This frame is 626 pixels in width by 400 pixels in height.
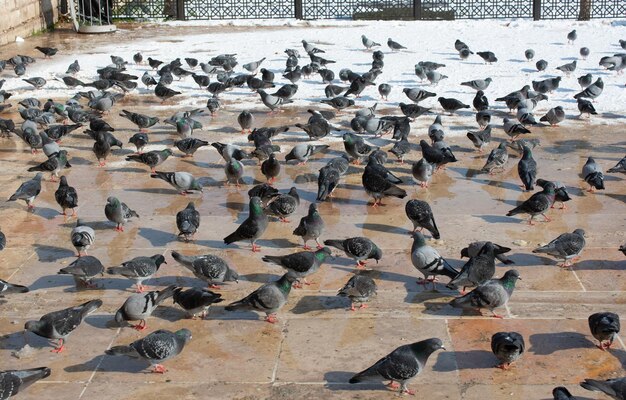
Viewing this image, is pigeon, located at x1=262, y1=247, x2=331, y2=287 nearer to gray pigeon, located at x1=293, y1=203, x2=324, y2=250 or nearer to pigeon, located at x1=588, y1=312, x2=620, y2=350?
Result: gray pigeon, located at x1=293, y1=203, x2=324, y2=250

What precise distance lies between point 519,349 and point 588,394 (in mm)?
576

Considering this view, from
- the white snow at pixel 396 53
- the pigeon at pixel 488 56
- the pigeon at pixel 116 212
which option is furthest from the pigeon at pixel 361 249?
the pigeon at pixel 488 56

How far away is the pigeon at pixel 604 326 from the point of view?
7.17m

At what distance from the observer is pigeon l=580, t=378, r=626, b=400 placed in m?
6.28

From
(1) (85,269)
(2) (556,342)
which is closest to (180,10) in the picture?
(1) (85,269)

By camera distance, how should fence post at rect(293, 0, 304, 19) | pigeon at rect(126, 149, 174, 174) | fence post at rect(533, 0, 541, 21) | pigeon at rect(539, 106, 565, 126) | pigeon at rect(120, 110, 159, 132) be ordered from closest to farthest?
pigeon at rect(126, 149, 174, 174), pigeon at rect(539, 106, 565, 126), pigeon at rect(120, 110, 159, 132), fence post at rect(533, 0, 541, 21), fence post at rect(293, 0, 304, 19)

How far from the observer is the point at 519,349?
6.92 metres

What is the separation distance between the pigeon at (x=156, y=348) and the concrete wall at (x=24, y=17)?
17.7m

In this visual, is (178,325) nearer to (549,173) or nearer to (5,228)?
(5,228)

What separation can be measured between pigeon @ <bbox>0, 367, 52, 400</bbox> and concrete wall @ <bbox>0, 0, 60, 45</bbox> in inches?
703

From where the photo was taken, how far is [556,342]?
24.8 ft

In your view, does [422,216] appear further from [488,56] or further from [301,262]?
[488,56]

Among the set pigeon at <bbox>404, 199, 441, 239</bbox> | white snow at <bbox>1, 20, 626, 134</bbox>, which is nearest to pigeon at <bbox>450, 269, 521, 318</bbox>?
pigeon at <bbox>404, 199, 441, 239</bbox>

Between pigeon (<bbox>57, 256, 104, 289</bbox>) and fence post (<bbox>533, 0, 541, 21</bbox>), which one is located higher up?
fence post (<bbox>533, 0, 541, 21</bbox>)
